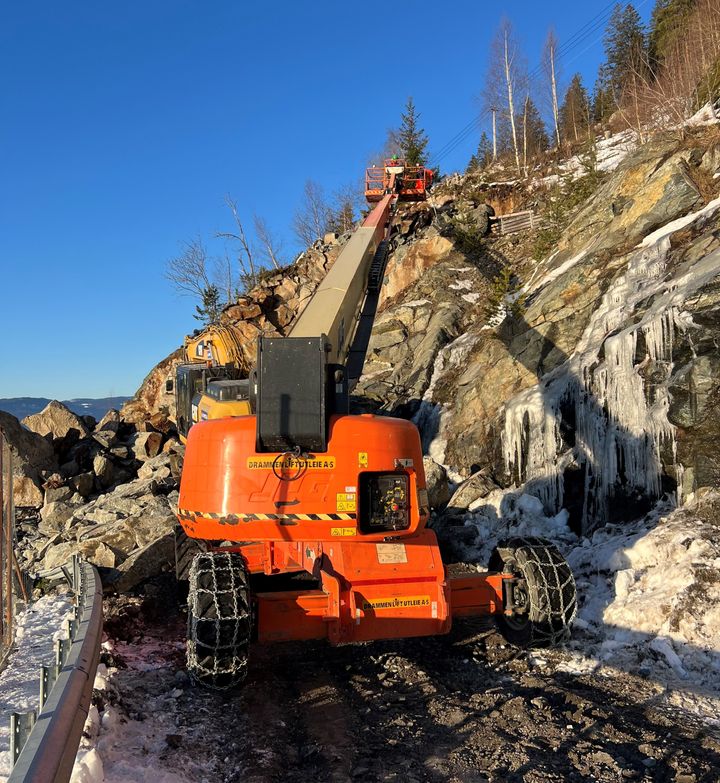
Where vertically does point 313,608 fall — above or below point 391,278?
below

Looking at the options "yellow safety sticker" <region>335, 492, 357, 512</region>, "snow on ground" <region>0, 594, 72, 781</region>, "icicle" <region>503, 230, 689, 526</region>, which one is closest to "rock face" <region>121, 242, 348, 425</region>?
"icicle" <region>503, 230, 689, 526</region>

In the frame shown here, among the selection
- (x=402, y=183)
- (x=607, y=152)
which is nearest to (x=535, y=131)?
(x=607, y=152)

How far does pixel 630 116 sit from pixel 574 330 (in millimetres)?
18501

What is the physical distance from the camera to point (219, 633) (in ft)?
17.3

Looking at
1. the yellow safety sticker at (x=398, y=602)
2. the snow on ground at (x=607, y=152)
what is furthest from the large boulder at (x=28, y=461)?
the snow on ground at (x=607, y=152)

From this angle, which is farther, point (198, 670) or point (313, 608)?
point (313, 608)

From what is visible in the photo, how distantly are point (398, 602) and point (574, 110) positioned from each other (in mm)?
48050

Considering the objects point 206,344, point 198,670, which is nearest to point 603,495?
point 198,670

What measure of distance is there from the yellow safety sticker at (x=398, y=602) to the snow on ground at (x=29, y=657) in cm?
277

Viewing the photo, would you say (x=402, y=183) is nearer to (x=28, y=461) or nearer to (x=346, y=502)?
(x=28, y=461)

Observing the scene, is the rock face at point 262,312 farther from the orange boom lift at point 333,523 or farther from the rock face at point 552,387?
the orange boom lift at point 333,523

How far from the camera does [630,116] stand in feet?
87.1

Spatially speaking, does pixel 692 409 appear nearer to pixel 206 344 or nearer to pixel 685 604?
pixel 685 604

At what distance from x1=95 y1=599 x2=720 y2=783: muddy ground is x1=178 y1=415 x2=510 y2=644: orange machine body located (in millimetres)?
541
